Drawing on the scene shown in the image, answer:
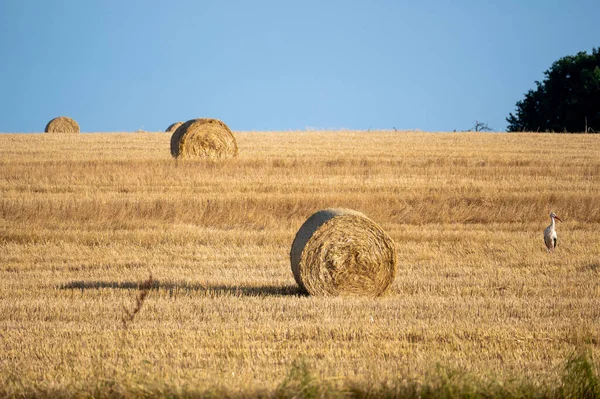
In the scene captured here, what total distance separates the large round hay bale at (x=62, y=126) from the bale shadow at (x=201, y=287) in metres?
23.1

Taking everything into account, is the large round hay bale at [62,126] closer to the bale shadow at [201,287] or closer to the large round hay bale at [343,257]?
the bale shadow at [201,287]

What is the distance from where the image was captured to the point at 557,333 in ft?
23.1

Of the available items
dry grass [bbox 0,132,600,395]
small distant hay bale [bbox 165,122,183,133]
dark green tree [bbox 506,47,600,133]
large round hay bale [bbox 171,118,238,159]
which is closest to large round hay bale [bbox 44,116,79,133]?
small distant hay bale [bbox 165,122,183,133]

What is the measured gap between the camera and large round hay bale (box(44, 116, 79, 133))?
31.7 m

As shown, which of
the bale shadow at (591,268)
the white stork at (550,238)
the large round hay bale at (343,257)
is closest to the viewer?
the large round hay bale at (343,257)

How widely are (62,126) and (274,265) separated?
74.4ft

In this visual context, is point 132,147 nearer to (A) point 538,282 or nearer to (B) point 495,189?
(B) point 495,189

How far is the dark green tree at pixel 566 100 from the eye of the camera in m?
40.2

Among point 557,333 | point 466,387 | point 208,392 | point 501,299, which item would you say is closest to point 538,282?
point 501,299

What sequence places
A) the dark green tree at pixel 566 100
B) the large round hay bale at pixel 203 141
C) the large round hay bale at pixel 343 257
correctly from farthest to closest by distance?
the dark green tree at pixel 566 100 → the large round hay bale at pixel 203 141 → the large round hay bale at pixel 343 257

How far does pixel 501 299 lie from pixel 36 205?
9.66 meters

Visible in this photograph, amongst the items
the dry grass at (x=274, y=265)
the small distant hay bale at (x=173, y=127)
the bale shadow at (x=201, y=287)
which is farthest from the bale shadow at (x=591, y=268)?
the small distant hay bale at (x=173, y=127)

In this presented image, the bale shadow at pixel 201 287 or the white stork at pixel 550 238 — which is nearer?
the bale shadow at pixel 201 287

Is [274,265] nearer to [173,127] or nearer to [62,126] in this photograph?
[173,127]
